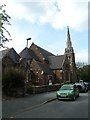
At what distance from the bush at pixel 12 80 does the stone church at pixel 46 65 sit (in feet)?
93.5

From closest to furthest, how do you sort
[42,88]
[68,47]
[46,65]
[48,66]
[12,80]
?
[12,80] → [42,88] → [46,65] → [48,66] → [68,47]

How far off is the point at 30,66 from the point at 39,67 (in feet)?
8.19

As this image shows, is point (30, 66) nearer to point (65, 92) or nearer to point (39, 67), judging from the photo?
point (39, 67)

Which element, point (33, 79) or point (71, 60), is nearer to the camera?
point (33, 79)

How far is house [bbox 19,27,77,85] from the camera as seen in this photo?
64.8m

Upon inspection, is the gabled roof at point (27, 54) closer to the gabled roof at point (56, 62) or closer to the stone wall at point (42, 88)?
the gabled roof at point (56, 62)

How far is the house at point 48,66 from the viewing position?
6475 cm

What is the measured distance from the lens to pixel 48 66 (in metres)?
76.1

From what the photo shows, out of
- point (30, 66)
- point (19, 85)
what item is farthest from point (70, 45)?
point (19, 85)

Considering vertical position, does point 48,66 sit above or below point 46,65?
below

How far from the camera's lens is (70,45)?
8806 cm

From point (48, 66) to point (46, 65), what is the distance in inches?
97.0

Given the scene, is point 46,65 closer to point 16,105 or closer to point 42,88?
point 42,88

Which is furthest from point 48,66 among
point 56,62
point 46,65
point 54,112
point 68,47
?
point 54,112
